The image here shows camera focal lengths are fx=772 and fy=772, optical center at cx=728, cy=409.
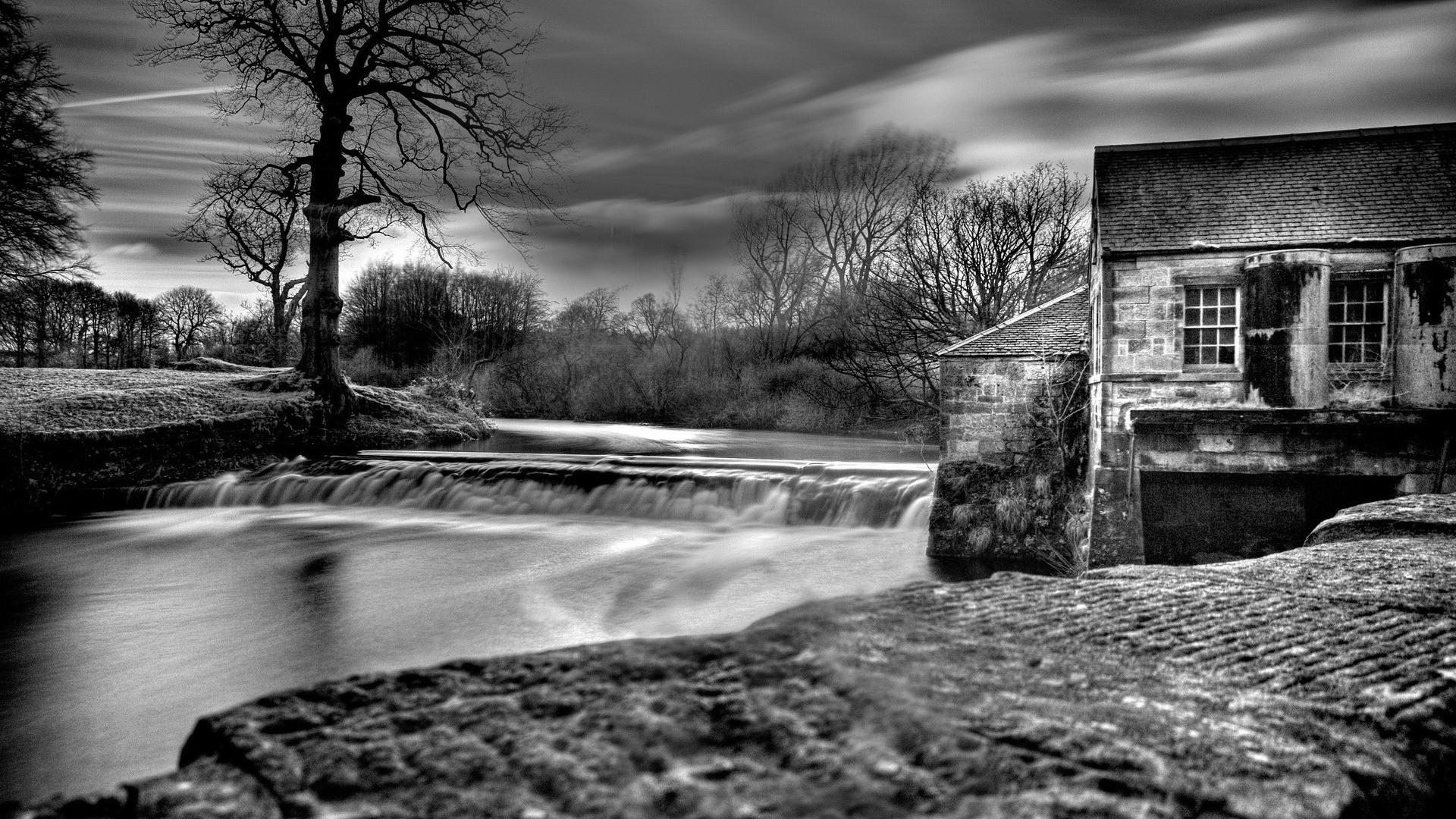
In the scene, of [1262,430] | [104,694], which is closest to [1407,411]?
[1262,430]

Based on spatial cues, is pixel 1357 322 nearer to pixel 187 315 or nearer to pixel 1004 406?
pixel 1004 406

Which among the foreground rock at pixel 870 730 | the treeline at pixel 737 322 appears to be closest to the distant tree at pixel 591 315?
the treeline at pixel 737 322

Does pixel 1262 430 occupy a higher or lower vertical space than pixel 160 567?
higher

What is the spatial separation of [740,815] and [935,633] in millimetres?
805

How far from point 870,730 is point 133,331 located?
175 feet

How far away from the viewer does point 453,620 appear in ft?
26.7

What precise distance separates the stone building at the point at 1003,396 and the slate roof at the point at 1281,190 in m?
2.04

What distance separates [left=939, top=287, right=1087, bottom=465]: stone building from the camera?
41.0ft

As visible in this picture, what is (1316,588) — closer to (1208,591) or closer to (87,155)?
(1208,591)

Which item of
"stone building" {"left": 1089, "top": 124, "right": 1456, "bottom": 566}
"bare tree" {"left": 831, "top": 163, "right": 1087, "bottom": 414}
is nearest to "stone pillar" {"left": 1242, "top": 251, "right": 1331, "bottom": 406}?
"stone building" {"left": 1089, "top": 124, "right": 1456, "bottom": 566}

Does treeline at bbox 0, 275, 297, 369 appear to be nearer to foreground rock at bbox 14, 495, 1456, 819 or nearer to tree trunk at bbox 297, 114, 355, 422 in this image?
tree trunk at bbox 297, 114, 355, 422

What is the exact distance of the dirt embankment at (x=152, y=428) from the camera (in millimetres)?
13539

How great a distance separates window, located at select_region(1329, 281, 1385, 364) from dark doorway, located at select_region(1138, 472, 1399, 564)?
2480 millimetres

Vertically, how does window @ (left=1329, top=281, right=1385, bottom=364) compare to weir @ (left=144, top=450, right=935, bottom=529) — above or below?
above
